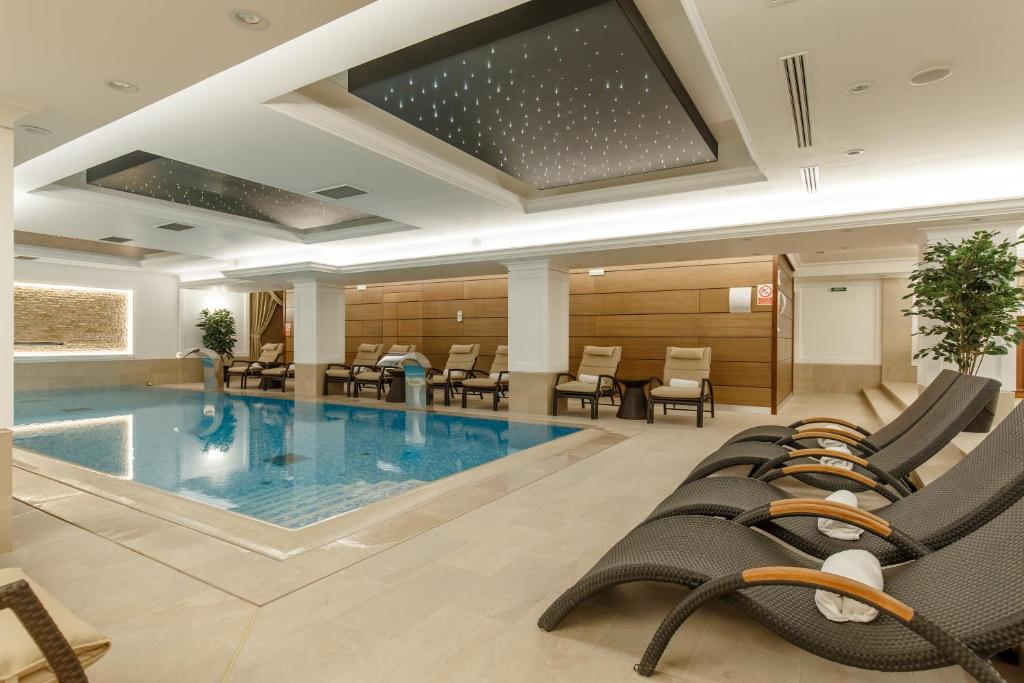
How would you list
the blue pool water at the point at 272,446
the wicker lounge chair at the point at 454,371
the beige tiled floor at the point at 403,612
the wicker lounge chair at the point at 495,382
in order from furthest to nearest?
the wicker lounge chair at the point at 454,371, the wicker lounge chair at the point at 495,382, the blue pool water at the point at 272,446, the beige tiled floor at the point at 403,612

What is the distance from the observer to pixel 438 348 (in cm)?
1317

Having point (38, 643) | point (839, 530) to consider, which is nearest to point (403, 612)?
point (38, 643)

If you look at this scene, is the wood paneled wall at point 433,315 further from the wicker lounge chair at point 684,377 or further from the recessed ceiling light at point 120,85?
the recessed ceiling light at point 120,85

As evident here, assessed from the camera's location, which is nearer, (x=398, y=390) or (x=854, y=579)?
(x=854, y=579)

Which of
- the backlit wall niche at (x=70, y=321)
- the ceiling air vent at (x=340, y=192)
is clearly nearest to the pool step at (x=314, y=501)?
the ceiling air vent at (x=340, y=192)

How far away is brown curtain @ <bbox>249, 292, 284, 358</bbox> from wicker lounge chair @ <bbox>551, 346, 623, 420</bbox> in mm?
10596

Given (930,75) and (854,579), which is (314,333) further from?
(854,579)

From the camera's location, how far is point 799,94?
12.4ft

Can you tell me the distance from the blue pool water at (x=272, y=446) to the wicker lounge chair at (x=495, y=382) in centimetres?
87

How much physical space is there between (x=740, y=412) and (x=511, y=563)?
741 cm

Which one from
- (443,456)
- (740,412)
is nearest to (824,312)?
(740,412)

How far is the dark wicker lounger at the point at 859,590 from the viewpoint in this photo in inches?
59.6

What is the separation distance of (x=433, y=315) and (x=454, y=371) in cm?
271

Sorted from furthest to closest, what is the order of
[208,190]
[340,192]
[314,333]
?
[314,333]
[208,190]
[340,192]
